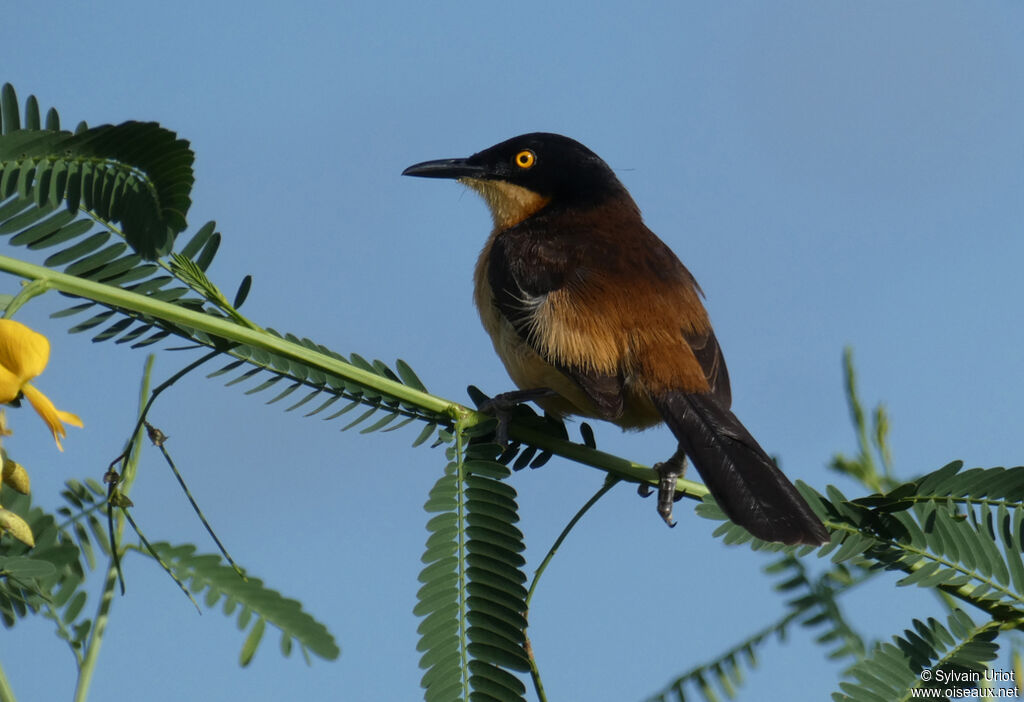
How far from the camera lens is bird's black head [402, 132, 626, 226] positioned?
A: 5.64 metres

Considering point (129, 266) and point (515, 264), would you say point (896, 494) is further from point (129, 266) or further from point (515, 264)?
point (515, 264)

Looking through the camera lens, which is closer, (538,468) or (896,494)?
(896,494)

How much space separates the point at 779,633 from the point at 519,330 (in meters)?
1.76

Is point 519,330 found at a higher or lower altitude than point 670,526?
higher

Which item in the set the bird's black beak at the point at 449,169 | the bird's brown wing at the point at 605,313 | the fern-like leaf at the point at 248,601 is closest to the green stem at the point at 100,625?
the fern-like leaf at the point at 248,601

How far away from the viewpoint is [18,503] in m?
2.76

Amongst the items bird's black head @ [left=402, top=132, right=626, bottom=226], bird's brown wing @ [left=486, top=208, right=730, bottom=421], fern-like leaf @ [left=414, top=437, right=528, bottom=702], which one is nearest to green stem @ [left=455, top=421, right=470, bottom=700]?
fern-like leaf @ [left=414, top=437, right=528, bottom=702]

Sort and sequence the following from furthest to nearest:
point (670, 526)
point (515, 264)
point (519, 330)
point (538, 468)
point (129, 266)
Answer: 1. point (515, 264)
2. point (519, 330)
3. point (670, 526)
4. point (538, 468)
5. point (129, 266)

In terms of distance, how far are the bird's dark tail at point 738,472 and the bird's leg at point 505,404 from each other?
1.43 ft

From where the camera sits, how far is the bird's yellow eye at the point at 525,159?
5.68 metres

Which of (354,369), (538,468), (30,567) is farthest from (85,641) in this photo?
(538,468)

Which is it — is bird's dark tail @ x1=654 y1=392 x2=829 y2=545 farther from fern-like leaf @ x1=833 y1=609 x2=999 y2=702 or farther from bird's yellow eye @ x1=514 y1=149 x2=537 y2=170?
bird's yellow eye @ x1=514 y1=149 x2=537 y2=170

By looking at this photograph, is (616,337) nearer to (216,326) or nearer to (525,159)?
(525,159)

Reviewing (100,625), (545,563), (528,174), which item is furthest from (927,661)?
(528,174)
